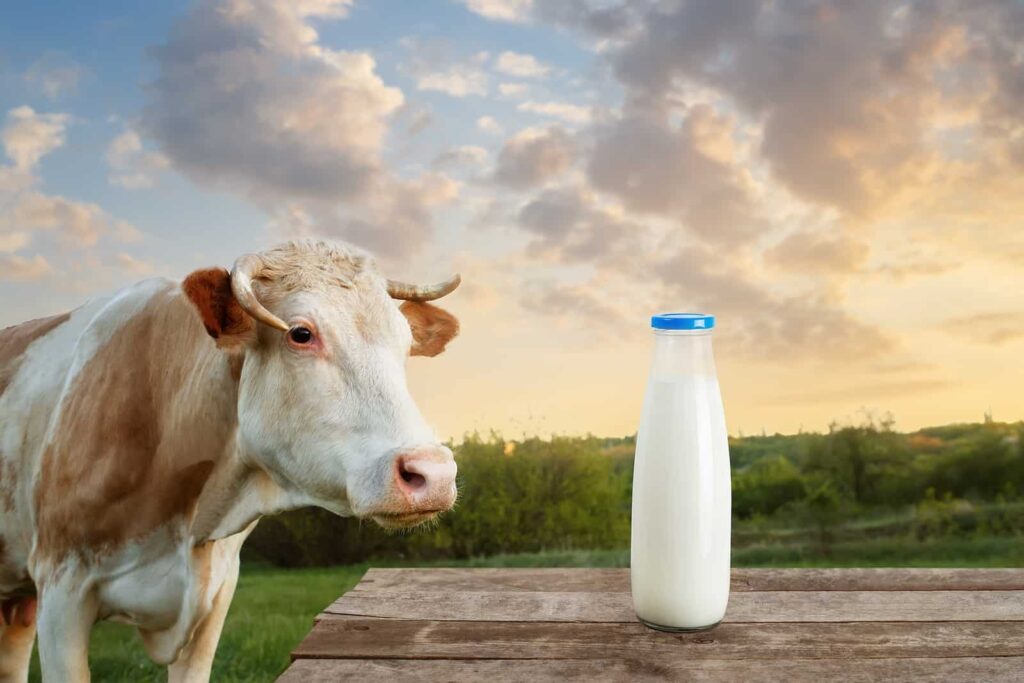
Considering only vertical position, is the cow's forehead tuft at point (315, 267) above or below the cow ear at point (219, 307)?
above

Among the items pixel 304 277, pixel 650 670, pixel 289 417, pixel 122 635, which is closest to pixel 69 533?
pixel 289 417

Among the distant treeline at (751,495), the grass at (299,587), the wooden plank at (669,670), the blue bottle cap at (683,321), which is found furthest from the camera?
the distant treeline at (751,495)

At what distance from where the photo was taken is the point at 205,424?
2.17 metres

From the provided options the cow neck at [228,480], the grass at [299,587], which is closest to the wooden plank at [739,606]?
the cow neck at [228,480]

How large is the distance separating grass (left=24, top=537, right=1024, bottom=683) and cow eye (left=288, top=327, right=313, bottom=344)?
3.11 metres

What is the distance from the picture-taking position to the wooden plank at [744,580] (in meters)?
2.30

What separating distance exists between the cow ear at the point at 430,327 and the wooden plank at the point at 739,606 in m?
0.65

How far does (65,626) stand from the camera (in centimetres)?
227

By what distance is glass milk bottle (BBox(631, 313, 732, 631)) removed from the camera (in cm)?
182

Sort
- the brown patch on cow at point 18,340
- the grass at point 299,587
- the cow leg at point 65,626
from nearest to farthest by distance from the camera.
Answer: the cow leg at point 65,626 < the brown patch on cow at point 18,340 < the grass at point 299,587

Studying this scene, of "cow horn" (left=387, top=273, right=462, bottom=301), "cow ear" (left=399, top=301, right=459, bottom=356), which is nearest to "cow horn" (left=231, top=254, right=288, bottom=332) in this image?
"cow horn" (left=387, top=273, right=462, bottom=301)

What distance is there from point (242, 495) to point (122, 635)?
3.37 m

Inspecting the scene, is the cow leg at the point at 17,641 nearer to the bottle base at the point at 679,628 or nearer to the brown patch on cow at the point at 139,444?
the brown patch on cow at the point at 139,444

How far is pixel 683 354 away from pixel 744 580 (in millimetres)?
850
